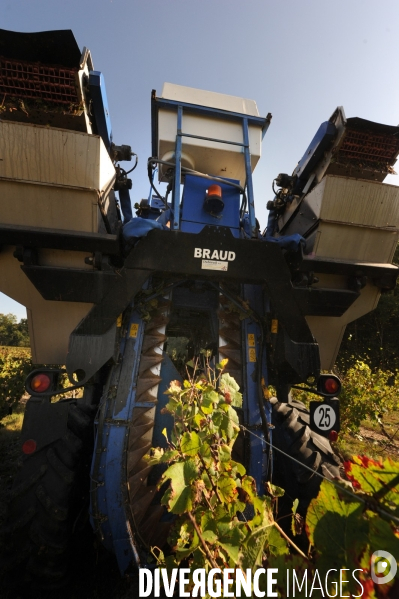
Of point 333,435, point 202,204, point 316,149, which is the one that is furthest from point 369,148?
point 333,435

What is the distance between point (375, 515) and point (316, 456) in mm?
2080

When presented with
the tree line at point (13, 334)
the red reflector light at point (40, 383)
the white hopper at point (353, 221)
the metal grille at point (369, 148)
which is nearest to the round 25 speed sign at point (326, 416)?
the white hopper at point (353, 221)

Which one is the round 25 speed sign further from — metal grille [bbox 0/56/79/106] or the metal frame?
metal grille [bbox 0/56/79/106]

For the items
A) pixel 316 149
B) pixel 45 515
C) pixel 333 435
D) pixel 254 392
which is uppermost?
pixel 316 149

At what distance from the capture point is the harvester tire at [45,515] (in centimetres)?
189

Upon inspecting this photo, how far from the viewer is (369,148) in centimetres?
235

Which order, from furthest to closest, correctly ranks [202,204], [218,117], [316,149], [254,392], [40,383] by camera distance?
[218,117]
[202,204]
[316,149]
[254,392]
[40,383]

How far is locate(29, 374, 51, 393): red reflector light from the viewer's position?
214 centimetres

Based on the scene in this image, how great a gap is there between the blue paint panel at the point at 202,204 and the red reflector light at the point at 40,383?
190cm

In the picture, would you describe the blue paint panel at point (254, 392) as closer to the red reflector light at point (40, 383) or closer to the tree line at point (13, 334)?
the red reflector light at point (40, 383)

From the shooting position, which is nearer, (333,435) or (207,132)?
(333,435)

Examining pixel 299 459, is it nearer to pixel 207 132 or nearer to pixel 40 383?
pixel 40 383

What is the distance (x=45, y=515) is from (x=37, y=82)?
9.81 ft

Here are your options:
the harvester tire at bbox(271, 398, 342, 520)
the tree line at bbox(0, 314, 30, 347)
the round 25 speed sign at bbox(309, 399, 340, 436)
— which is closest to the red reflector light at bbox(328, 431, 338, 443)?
the round 25 speed sign at bbox(309, 399, 340, 436)
